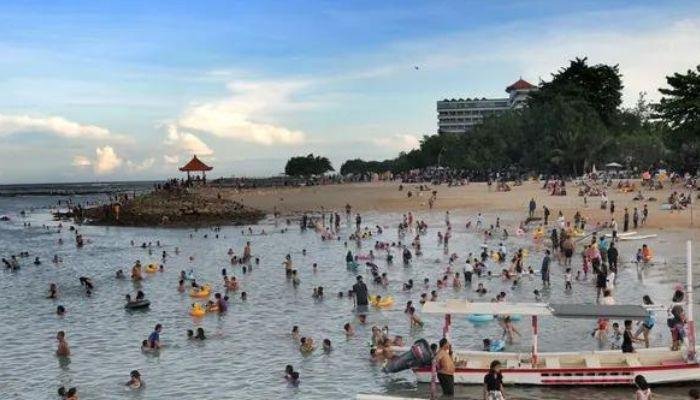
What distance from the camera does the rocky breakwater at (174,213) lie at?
76.7 meters

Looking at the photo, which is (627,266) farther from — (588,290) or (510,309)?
(510,309)

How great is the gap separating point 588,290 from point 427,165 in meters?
118

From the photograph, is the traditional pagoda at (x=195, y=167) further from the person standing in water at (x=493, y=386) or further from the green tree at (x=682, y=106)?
the person standing in water at (x=493, y=386)

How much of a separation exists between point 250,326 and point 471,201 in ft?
156

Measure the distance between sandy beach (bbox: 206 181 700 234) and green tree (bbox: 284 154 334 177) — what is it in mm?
59122

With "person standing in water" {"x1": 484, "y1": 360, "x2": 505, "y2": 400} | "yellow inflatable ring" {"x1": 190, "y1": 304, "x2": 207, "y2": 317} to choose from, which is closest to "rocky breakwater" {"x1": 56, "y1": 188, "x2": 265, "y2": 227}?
"yellow inflatable ring" {"x1": 190, "y1": 304, "x2": 207, "y2": 317}

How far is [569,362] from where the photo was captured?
65.0 feet

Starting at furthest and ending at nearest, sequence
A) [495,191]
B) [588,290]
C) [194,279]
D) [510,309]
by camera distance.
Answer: [495,191]
[194,279]
[588,290]
[510,309]

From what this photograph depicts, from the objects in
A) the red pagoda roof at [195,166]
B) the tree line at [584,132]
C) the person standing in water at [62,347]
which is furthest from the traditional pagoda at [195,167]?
the person standing in water at [62,347]

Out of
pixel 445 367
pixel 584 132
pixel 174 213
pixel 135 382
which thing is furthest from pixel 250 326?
pixel 584 132

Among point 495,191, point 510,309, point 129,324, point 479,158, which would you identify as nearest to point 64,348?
point 129,324

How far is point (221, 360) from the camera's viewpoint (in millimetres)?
23984

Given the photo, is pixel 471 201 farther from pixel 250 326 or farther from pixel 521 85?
pixel 521 85

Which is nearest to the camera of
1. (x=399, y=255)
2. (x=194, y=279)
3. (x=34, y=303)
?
(x=34, y=303)
